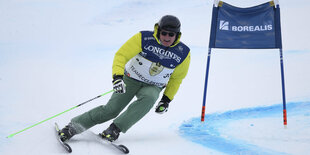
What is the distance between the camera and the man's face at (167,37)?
2806 mm

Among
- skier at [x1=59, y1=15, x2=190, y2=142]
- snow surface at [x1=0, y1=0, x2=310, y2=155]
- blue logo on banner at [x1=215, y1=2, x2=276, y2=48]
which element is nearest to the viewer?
skier at [x1=59, y1=15, x2=190, y2=142]

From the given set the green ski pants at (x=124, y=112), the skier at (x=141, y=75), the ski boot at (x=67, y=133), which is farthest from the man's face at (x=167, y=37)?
the ski boot at (x=67, y=133)

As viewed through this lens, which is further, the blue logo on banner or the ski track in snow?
the blue logo on banner

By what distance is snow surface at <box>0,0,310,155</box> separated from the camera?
2.91 m

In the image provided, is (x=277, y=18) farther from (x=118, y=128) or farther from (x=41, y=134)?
(x=41, y=134)

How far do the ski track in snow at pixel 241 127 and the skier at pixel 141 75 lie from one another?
0.57m

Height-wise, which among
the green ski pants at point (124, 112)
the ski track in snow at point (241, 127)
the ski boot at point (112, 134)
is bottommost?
the ski track in snow at point (241, 127)

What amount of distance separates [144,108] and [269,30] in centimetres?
183

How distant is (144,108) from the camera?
2869mm

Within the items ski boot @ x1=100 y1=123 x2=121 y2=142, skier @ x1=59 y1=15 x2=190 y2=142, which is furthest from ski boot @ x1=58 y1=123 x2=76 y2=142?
ski boot @ x1=100 y1=123 x2=121 y2=142

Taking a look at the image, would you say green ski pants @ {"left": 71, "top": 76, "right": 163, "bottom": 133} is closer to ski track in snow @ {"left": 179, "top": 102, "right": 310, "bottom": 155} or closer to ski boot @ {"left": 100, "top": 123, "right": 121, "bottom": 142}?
ski boot @ {"left": 100, "top": 123, "right": 121, "bottom": 142}

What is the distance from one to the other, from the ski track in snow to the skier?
22.3 inches

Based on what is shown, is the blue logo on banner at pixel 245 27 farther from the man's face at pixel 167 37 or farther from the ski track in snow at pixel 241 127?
the man's face at pixel 167 37

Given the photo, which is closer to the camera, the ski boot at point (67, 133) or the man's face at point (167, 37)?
the ski boot at point (67, 133)
